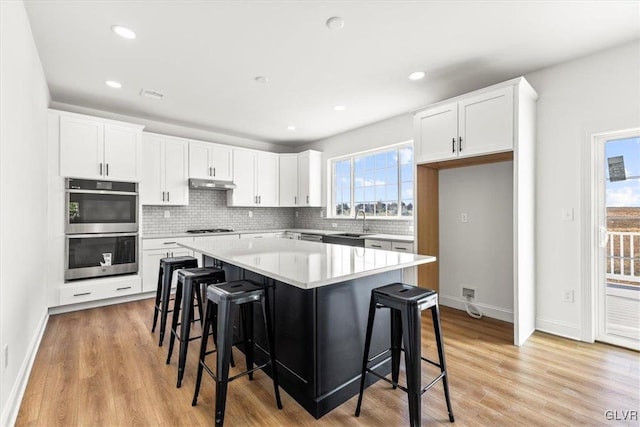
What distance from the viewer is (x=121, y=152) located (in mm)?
4020

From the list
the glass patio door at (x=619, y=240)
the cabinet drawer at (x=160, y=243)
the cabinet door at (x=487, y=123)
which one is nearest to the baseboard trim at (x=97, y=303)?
the cabinet drawer at (x=160, y=243)

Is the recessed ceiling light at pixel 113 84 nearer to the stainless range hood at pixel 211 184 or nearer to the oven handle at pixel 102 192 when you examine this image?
the oven handle at pixel 102 192

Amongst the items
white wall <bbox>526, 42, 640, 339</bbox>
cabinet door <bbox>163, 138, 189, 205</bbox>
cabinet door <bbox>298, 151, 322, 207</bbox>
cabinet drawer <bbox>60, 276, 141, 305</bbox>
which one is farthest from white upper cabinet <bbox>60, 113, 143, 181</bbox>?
white wall <bbox>526, 42, 640, 339</bbox>

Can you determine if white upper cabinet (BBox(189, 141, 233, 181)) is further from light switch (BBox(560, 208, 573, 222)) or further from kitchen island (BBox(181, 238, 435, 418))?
light switch (BBox(560, 208, 573, 222))

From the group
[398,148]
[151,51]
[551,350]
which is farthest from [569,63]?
[151,51]

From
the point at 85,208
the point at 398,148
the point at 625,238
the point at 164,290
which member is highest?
the point at 398,148

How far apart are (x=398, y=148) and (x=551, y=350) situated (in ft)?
9.88

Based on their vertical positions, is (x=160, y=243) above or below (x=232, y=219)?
below

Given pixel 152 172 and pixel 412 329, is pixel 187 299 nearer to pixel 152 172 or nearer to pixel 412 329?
pixel 412 329

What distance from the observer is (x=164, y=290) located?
2873 mm

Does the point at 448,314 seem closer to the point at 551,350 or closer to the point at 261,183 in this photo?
the point at 551,350

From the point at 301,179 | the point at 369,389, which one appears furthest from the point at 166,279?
the point at 301,179

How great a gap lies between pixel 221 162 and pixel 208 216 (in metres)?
0.97

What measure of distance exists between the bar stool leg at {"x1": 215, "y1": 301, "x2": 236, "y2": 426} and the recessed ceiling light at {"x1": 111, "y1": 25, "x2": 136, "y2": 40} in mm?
2252
